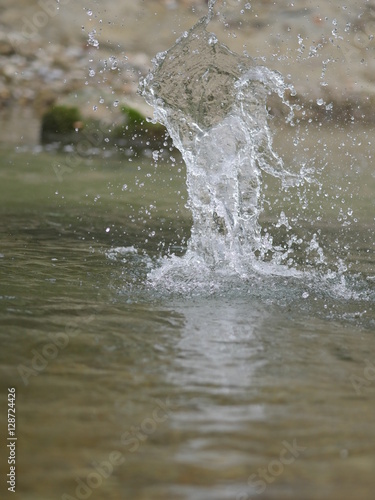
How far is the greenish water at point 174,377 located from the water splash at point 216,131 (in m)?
0.46

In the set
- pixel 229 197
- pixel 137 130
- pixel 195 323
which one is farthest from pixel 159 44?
pixel 195 323

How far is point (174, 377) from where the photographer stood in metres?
3.53

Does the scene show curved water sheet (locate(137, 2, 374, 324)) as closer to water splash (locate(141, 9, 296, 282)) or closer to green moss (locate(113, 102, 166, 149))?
water splash (locate(141, 9, 296, 282))

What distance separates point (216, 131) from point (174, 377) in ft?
9.73

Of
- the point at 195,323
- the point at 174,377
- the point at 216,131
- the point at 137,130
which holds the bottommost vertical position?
the point at 174,377

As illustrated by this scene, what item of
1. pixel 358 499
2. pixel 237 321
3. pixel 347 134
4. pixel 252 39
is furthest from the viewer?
pixel 252 39

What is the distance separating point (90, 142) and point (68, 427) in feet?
33.4

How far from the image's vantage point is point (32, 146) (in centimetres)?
1164

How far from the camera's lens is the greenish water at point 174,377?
107 inches

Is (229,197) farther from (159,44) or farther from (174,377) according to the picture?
(159,44)

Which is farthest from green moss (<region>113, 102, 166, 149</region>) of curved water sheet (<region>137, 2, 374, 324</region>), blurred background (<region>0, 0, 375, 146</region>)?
curved water sheet (<region>137, 2, 374, 324</region>)

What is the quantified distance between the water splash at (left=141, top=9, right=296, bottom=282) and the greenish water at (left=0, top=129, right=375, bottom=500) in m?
0.46

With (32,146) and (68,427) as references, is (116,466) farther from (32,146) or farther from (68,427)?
(32,146)

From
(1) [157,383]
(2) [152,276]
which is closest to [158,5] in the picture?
(2) [152,276]
